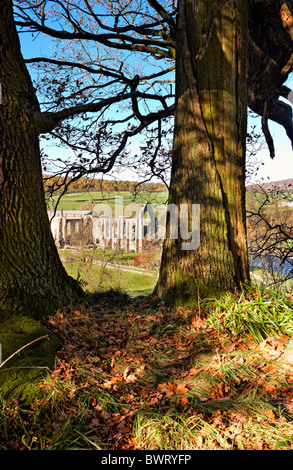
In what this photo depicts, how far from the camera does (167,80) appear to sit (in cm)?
845

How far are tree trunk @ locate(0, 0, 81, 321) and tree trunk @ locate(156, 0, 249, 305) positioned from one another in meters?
1.78

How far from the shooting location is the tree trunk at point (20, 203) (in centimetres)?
398

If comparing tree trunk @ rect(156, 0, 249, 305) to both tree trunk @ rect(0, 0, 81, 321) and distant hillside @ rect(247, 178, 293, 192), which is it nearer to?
tree trunk @ rect(0, 0, 81, 321)

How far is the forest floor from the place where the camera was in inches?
93.0

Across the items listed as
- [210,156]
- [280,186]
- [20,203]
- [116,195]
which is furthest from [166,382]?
[116,195]

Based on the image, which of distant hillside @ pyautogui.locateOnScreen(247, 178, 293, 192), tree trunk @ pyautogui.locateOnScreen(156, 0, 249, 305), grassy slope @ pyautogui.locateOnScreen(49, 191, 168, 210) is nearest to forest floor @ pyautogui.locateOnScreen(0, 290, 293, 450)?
tree trunk @ pyautogui.locateOnScreen(156, 0, 249, 305)

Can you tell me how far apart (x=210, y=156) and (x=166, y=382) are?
3.05m

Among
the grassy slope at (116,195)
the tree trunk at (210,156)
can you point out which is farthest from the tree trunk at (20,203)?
the grassy slope at (116,195)

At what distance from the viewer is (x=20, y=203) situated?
410 cm

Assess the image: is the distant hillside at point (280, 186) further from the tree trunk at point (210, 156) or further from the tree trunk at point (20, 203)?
the tree trunk at point (20, 203)

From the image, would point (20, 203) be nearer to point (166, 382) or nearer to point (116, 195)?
point (166, 382)

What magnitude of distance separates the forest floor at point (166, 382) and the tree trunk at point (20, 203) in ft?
1.62

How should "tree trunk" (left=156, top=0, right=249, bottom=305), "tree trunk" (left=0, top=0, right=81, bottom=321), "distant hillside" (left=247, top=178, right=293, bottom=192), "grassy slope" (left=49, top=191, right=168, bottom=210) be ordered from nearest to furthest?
"tree trunk" (left=0, top=0, right=81, bottom=321) → "tree trunk" (left=156, top=0, right=249, bottom=305) → "grassy slope" (left=49, top=191, right=168, bottom=210) → "distant hillside" (left=247, top=178, right=293, bottom=192)

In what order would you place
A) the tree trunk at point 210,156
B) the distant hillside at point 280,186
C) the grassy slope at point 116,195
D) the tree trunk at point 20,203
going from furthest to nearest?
the distant hillside at point 280,186, the grassy slope at point 116,195, the tree trunk at point 210,156, the tree trunk at point 20,203
